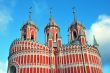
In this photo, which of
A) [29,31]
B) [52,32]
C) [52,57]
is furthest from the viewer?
[52,32]

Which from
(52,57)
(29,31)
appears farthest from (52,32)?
(52,57)

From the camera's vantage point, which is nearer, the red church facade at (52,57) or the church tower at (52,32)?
the red church facade at (52,57)

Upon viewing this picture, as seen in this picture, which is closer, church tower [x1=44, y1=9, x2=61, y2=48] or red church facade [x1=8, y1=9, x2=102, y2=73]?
red church facade [x1=8, y1=9, x2=102, y2=73]

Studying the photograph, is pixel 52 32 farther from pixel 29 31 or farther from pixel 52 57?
pixel 52 57

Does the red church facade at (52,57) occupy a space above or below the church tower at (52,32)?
below

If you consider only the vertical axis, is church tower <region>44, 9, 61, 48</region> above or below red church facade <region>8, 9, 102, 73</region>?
above

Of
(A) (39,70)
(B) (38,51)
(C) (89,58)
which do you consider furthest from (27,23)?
(C) (89,58)

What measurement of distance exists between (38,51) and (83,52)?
37.6 ft

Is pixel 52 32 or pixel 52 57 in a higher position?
pixel 52 32

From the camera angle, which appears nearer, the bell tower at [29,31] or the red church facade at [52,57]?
the red church facade at [52,57]

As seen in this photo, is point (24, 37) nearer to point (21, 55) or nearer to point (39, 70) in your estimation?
point (21, 55)

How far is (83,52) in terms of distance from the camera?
50.3 meters

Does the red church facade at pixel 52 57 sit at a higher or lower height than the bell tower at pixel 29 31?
lower

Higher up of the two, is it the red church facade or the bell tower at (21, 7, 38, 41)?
the bell tower at (21, 7, 38, 41)
